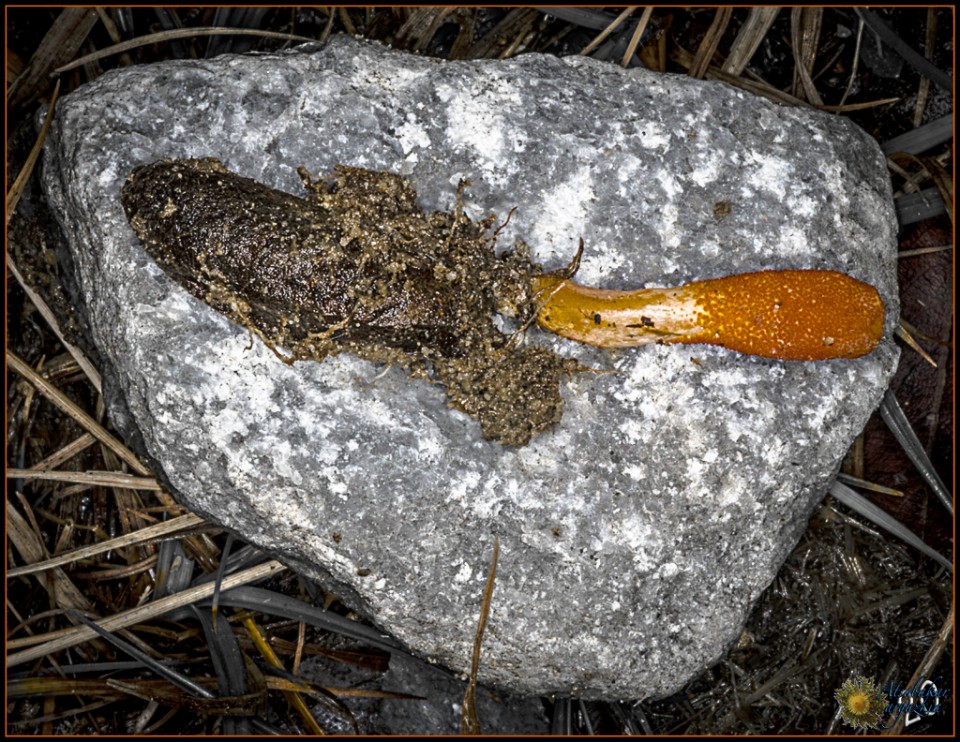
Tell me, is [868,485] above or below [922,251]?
below

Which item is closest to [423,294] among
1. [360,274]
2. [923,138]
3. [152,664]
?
[360,274]

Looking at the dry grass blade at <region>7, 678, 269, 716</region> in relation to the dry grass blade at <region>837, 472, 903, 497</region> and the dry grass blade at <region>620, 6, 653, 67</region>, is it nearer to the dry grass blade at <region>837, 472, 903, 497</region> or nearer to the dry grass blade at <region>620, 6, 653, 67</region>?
the dry grass blade at <region>837, 472, 903, 497</region>

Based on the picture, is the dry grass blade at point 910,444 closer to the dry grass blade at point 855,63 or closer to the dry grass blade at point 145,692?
the dry grass blade at point 855,63

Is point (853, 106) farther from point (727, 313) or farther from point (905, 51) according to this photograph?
point (727, 313)

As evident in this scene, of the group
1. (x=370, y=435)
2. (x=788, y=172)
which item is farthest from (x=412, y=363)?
(x=788, y=172)

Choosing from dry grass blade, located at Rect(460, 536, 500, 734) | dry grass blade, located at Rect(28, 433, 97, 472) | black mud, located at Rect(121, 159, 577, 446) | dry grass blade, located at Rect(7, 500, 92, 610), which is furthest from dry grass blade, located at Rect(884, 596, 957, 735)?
dry grass blade, located at Rect(28, 433, 97, 472)

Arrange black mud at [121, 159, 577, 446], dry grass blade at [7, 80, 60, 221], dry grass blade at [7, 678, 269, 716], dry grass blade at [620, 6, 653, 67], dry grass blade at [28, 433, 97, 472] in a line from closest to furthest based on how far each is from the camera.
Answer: black mud at [121, 159, 577, 446], dry grass blade at [7, 80, 60, 221], dry grass blade at [7, 678, 269, 716], dry grass blade at [620, 6, 653, 67], dry grass blade at [28, 433, 97, 472]

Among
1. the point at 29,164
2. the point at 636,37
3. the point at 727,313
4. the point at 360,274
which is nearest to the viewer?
the point at 360,274

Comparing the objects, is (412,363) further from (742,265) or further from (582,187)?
(742,265)
